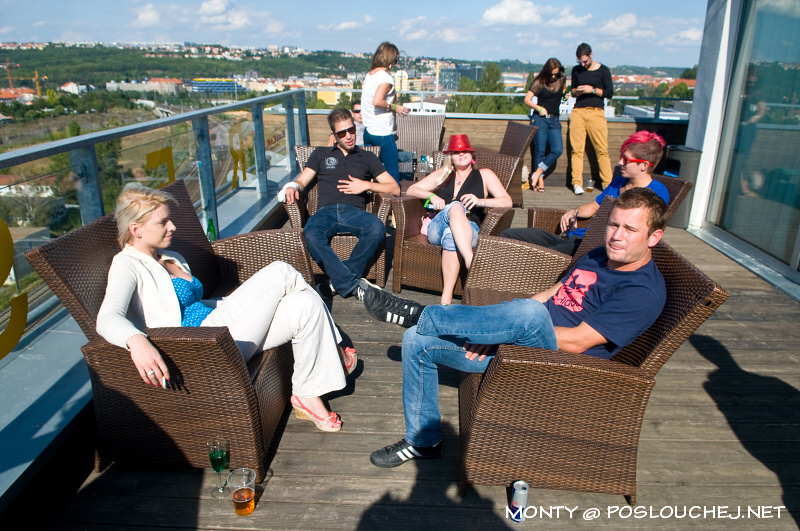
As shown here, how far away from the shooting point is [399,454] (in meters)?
2.00

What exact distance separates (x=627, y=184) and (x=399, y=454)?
235 cm

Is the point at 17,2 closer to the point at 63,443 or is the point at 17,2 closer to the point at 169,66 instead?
the point at 169,66

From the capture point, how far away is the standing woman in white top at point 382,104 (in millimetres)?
4742

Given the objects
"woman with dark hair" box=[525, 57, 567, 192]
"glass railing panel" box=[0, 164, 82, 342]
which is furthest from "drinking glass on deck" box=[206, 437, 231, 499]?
"woman with dark hair" box=[525, 57, 567, 192]

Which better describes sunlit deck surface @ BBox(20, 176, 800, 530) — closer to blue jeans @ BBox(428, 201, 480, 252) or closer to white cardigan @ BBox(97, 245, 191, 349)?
Answer: white cardigan @ BBox(97, 245, 191, 349)

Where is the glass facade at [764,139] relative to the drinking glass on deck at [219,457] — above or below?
above

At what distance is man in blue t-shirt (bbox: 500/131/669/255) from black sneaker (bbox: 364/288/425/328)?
0.83 m

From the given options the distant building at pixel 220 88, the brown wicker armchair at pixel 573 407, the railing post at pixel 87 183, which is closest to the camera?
the brown wicker armchair at pixel 573 407

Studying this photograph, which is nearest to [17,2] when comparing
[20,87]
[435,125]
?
[20,87]

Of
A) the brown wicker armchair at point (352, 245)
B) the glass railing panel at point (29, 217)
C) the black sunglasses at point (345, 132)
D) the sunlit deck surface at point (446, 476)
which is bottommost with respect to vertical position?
the sunlit deck surface at point (446, 476)

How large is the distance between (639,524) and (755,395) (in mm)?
1243

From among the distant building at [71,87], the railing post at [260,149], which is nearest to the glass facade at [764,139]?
the railing post at [260,149]

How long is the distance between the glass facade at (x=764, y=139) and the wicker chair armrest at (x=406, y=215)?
2974 mm

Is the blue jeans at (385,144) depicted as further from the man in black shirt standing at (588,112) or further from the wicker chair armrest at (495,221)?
the man in black shirt standing at (588,112)
